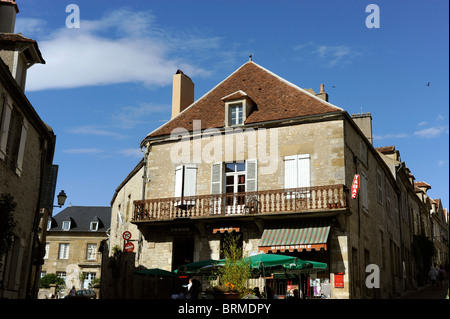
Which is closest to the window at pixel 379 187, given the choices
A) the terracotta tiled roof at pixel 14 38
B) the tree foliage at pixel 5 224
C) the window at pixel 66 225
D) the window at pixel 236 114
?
the window at pixel 236 114

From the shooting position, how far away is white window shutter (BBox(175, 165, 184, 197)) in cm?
1803

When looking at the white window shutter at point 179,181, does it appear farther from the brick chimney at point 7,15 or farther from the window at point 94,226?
the window at point 94,226

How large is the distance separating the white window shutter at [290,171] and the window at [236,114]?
2376 millimetres

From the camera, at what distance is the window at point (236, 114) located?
18.2m

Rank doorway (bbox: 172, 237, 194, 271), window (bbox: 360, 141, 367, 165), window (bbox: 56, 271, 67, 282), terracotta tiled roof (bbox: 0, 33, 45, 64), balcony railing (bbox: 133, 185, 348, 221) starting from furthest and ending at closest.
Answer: window (bbox: 56, 271, 67, 282) → window (bbox: 360, 141, 367, 165) → doorway (bbox: 172, 237, 194, 271) → balcony railing (bbox: 133, 185, 348, 221) → terracotta tiled roof (bbox: 0, 33, 45, 64)

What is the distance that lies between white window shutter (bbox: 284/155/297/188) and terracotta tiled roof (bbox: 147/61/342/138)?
1.45m

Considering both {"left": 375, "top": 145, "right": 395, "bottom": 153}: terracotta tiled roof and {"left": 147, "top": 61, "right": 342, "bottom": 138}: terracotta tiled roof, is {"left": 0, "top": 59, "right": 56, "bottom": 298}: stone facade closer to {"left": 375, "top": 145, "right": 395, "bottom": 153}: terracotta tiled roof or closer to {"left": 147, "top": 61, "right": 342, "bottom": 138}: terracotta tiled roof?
{"left": 147, "top": 61, "right": 342, "bottom": 138}: terracotta tiled roof

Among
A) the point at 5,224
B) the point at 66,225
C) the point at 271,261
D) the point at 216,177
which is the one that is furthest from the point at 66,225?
the point at 5,224

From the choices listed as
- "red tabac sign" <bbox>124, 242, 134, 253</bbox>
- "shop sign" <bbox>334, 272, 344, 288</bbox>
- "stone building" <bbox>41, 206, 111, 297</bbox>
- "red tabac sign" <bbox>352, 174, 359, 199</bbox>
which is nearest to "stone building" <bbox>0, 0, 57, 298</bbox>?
"red tabac sign" <bbox>124, 242, 134, 253</bbox>

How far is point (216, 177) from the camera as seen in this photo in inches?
696
